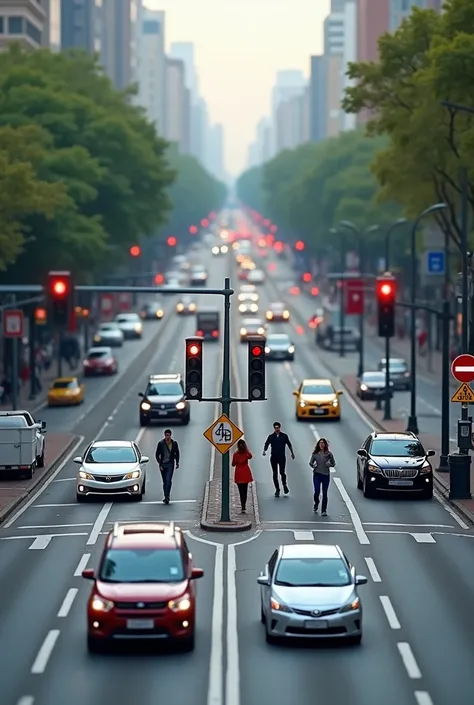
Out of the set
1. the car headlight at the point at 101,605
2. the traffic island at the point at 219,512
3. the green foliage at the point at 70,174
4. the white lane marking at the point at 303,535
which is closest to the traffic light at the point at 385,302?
the traffic island at the point at 219,512

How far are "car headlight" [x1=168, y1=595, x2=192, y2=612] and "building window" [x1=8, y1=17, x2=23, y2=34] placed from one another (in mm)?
121748

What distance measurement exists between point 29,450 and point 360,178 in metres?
112

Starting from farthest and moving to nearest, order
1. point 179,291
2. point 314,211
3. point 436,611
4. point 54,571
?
point 314,211, point 179,291, point 54,571, point 436,611

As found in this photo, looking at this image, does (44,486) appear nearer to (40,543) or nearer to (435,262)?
(40,543)

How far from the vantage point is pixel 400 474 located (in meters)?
41.6

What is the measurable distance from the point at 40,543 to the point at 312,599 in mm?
12125

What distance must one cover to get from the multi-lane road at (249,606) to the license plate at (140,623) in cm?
50

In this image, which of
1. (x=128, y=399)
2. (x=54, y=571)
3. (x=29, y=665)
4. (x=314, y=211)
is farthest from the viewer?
(x=314, y=211)

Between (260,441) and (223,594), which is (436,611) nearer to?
(223,594)

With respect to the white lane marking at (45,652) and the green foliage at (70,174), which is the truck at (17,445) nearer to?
the white lane marking at (45,652)

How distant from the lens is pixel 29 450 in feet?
152

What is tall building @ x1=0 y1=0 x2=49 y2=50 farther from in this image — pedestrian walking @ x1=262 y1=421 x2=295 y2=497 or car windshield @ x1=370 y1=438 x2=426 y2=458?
car windshield @ x1=370 y1=438 x2=426 y2=458

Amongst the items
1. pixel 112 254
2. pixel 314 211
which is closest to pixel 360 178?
pixel 314 211

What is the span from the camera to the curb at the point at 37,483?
40125 millimetres
